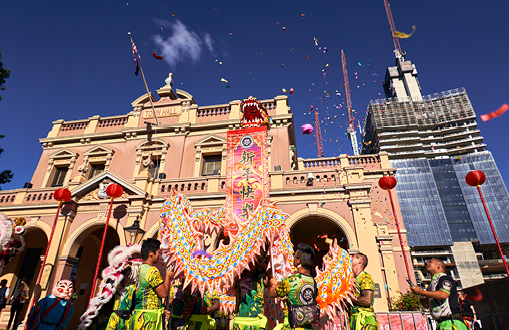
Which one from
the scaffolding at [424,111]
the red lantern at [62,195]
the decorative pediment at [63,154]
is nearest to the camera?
the red lantern at [62,195]

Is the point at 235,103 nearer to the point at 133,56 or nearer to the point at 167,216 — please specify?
the point at 133,56

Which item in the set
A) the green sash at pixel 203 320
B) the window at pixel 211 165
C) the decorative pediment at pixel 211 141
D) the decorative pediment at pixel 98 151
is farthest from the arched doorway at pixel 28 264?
the green sash at pixel 203 320

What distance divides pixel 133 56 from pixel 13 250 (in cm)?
1090

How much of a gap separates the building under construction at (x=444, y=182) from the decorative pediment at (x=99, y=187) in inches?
1709

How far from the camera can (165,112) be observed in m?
15.6

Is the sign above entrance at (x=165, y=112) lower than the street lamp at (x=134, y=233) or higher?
higher

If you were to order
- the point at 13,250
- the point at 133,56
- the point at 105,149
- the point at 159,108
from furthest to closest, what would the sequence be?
1. the point at 159,108
2. the point at 105,149
3. the point at 133,56
4. the point at 13,250

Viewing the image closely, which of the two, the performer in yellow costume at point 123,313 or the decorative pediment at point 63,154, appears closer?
the performer in yellow costume at point 123,313

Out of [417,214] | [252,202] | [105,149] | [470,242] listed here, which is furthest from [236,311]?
[470,242]

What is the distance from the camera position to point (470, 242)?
2031 inches

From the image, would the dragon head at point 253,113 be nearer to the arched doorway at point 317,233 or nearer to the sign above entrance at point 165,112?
the arched doorway at point 317,233

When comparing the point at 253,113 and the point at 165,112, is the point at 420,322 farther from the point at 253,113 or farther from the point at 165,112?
the point at 165,112

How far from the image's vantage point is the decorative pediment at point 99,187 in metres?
11.2

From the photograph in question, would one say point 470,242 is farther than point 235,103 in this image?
Yes
